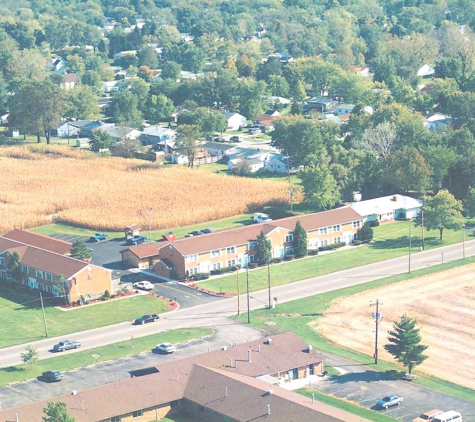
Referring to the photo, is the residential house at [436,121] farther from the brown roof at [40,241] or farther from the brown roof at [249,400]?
the brown roof at [249,400]

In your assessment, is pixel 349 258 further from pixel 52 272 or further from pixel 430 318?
pixel 52 272

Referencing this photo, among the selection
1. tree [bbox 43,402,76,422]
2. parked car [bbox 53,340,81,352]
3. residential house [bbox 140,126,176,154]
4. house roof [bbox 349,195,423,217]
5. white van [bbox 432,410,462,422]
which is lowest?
white van [bbox 432,410,462,422]

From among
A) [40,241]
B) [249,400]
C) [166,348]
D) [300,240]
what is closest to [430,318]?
[300,240]

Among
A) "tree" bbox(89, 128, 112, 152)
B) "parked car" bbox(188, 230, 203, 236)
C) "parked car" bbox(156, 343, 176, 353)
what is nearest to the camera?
"parked car" bbox(156, 343, 176, 353)

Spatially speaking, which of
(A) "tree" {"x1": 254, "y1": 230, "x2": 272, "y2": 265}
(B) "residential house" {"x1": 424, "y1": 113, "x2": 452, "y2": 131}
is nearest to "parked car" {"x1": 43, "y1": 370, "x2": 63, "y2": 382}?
(A) "tree" {"x1": 254, "y1": 230, "x2": 272, "y2": 265}

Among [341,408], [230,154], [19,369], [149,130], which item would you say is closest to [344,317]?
[341,408]

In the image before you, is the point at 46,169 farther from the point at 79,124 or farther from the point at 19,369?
the point at 19,369

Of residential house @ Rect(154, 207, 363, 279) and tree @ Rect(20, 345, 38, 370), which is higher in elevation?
residential house @ Rect(154, 207, 363, 279)

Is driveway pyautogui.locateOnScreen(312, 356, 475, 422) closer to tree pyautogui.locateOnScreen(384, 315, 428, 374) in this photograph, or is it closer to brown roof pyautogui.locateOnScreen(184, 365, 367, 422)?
tree pyautogui.locateOnScreen(384, 315, 428, 374)
